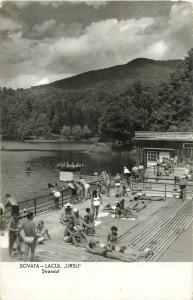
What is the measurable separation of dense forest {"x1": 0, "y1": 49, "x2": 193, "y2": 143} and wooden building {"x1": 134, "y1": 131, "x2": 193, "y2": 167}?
45.7 ft

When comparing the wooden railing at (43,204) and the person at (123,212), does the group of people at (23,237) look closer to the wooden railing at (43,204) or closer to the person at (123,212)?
the wooden railing at (43,204)

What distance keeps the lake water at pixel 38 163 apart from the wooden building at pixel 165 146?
7762 mm

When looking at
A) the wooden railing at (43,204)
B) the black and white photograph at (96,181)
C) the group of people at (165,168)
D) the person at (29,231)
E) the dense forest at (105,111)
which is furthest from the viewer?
the dense forest at (105,111)

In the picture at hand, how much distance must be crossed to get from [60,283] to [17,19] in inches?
263

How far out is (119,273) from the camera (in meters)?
8.62

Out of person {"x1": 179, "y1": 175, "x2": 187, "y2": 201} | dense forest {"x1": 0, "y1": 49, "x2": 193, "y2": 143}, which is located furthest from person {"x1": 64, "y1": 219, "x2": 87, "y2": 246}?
dense forest {"x1": 0, "y1": 49, "x2": 193, "y2": 143}

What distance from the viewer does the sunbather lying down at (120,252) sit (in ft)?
29.3

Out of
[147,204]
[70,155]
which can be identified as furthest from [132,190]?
[70,155]

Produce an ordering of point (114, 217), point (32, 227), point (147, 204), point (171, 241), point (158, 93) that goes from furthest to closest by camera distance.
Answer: point (158, 93), point (147, 204), point (114, 217), point (171, 241), point (32, 227)

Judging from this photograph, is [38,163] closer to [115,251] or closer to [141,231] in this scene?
[141,231]

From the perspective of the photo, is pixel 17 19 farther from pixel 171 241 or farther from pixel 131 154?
pixel 131 154

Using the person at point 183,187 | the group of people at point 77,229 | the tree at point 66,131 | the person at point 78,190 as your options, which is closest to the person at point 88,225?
the group of people at point 77,229

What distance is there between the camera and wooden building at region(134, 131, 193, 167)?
1106 inches

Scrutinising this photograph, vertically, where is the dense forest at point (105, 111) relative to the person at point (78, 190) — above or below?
above
